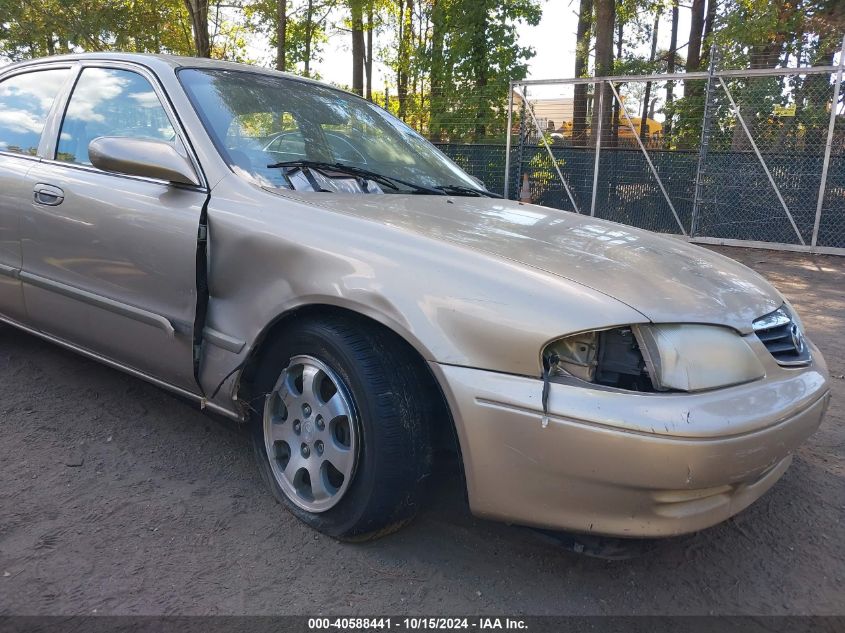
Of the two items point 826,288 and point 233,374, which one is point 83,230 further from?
point 826,288

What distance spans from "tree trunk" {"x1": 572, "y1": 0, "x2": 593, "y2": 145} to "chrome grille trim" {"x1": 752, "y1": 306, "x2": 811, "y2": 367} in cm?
941

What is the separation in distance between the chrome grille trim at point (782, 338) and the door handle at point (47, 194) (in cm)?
295

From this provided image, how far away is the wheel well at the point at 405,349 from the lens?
2.17 metres

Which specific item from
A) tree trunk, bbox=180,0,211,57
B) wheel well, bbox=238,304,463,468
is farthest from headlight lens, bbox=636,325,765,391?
Result: tree trunk, bbox=180,0,211,57

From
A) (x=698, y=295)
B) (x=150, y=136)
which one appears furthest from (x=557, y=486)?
(x=150, y=136)

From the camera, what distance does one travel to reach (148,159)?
2518 mm

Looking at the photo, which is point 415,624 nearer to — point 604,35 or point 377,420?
point 377,420

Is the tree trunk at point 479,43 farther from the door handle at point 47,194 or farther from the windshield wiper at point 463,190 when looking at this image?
the door handle at point 47,194

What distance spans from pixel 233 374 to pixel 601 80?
894cm

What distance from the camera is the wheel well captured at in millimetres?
2168

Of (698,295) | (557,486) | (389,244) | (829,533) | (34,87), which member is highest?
(34,87)

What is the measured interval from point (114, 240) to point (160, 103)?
2.03ft

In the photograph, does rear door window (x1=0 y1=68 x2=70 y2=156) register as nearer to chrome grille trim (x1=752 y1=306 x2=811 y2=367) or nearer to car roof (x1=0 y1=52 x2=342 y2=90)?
car roof (x1=0 y1=52 x2=342 y2=90)

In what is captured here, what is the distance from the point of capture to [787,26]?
46.8 feet
